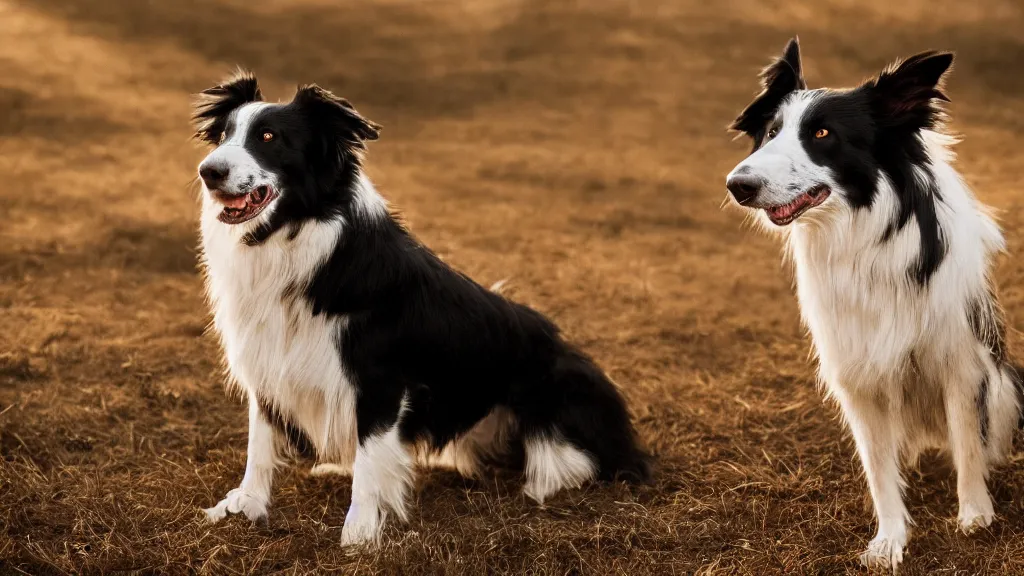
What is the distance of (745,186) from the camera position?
10.9ft

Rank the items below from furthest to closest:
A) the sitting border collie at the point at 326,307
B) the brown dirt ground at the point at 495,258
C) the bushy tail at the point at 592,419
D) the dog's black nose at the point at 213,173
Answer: the bushy tail at the point at 592,419
the brown dirt ground at the point at 495,258
the sitting border collie at the point at 326,307
the dog's black nose at the point at 213,173

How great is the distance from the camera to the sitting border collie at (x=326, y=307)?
12.3 feet

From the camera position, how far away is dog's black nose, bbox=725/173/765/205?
331cm

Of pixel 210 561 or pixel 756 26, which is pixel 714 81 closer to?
pixel 756 26

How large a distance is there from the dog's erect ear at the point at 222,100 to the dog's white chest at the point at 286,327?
1.42 feet

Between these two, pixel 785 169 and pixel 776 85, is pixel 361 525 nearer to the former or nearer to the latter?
pixel 785 169

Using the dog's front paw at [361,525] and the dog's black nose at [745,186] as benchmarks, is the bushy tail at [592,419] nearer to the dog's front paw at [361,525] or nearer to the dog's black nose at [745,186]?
the dog's front paw at [361,525]

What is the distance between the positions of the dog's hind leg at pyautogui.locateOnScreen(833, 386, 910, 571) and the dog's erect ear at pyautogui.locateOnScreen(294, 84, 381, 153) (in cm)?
215

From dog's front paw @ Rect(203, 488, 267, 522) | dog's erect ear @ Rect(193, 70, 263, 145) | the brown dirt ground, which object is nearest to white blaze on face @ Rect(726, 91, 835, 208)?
the brown dirt ground

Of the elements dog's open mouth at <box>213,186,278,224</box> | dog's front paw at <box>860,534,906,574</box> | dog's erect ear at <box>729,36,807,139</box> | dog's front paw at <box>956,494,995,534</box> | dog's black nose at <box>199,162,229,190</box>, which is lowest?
dog's front paw at <box>860,534,906,574</box>

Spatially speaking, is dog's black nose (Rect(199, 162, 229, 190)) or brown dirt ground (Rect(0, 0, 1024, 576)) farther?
brown dirt ground (Rect(0, 0, 1024, 576))

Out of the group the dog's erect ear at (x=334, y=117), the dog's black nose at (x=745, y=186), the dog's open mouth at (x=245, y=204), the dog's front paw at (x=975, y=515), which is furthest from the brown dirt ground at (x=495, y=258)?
the dog's erect ear at (x=334, y=117)

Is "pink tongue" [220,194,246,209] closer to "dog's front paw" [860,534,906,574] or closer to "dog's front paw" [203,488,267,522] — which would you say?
"dog's front paw" [203,488,267,522]

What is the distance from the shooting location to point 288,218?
12.4ft
